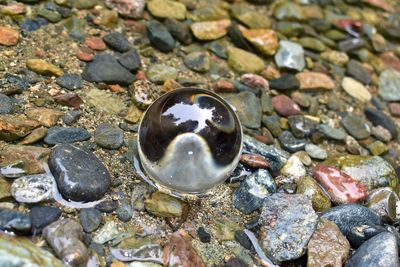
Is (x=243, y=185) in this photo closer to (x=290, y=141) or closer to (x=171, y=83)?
(x=290, y=141)

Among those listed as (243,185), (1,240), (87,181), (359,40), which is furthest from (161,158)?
(359,40)

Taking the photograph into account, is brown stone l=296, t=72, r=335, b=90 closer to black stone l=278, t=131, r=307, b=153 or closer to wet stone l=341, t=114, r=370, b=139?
wet stone l=341, t=114, r=370, b=139

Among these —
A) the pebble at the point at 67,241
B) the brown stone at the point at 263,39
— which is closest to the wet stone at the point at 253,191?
the pebble at the point at 67,241

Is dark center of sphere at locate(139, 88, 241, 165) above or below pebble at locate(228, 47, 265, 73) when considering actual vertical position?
above

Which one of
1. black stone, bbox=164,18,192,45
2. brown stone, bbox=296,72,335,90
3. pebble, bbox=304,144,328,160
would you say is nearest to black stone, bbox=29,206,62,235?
pebble, bbox=304,144,328,160

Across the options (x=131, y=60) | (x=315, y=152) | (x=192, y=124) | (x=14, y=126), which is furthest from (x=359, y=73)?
(x=14, y=126)

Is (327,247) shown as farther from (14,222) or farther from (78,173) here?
(14,222)
